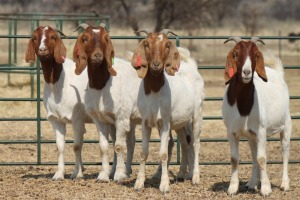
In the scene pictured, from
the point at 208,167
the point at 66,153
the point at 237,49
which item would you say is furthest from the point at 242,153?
the point at 237,49

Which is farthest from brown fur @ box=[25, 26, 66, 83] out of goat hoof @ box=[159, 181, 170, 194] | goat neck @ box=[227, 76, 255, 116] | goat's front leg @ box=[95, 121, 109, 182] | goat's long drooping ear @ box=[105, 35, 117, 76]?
goat neck @ box=[227, 76, 255, 116]

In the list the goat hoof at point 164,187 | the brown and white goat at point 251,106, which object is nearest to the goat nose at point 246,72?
the brown and white goat at point 251,106

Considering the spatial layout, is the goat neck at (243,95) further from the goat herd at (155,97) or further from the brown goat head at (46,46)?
the brown goat head at (46,46)

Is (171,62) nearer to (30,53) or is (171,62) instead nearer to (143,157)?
(143,157)

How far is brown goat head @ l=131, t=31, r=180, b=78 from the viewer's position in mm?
11289

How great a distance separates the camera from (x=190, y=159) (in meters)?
12.9

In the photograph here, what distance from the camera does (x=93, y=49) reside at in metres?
12.0

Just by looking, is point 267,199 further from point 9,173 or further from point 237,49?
point 9,173

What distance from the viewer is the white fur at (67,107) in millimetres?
12656

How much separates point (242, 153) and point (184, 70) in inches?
148

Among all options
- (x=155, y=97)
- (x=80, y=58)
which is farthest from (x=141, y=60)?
(x=80, y=58)

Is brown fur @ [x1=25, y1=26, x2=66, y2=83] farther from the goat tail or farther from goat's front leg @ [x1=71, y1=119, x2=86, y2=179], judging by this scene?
the goat tail

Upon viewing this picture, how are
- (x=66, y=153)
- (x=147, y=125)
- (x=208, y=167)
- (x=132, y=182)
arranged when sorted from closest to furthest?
(x=147, y=125) → (x=132, y=182) → (x=208, y=167) → (x=66, y=153)

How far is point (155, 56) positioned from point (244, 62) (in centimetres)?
117
